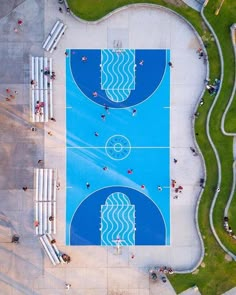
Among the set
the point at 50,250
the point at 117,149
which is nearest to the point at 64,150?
the point at 117,149

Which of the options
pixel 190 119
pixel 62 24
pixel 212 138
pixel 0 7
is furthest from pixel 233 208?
pixel 0 7

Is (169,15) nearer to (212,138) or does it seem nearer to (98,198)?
(212,138)

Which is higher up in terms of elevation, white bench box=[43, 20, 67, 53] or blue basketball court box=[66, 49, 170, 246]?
white bench box=[43, 20, 67, 53]

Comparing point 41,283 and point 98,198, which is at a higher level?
point 98,198

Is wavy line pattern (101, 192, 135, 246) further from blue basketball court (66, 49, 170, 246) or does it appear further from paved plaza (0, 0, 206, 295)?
paved plaza (0, 0, 206, 295)

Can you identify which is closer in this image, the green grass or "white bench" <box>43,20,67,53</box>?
the green grass

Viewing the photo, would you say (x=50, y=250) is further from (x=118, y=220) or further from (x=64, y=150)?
(x=64, y=150)

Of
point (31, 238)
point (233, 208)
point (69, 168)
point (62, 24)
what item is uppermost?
point (62, 24)

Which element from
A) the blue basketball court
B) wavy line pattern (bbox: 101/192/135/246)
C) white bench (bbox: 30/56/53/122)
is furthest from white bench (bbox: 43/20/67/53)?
wavy line pattern (bbox: 101/192/135/246)
